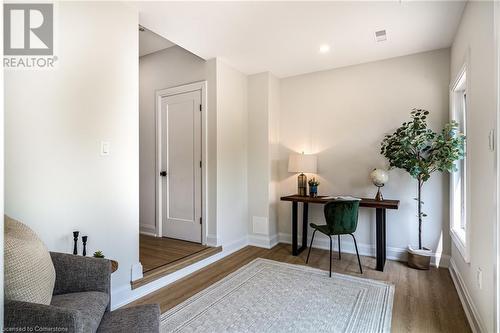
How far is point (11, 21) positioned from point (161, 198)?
265 cm

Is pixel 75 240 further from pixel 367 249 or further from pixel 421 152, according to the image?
pixel 421 152

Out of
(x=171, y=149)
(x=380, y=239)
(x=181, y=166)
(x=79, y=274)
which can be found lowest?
(x=380, y=239)

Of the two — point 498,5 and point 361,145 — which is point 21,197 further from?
point 361,145

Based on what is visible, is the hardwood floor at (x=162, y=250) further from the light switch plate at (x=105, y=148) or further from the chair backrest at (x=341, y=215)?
the chair backrest at (x=341, y=215)

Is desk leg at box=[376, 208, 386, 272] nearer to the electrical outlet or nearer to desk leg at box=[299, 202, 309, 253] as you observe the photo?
desk leg at box=[299, 202, 309, 253]

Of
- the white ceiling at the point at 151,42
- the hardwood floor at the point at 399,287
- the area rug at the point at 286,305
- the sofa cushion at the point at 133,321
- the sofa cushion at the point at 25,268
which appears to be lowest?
the hardwood floor at the point at 399,287

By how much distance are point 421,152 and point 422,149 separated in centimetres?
4

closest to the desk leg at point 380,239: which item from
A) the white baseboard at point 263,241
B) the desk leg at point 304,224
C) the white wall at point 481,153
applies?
the white wall at point 481,153

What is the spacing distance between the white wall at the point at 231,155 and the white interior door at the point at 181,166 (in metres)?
0.31

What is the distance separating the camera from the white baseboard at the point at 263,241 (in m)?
3.82

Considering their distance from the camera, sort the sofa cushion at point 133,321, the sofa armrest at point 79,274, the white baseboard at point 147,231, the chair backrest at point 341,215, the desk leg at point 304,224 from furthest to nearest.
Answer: the white baseboard at point 147,231 < the desk leg at point 304,224 < the chair backrest at point 341,215 < the sofa armrest at point 79,274 < the sofa cushion at point 133,321

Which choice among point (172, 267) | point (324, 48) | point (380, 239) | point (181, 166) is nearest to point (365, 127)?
point (324, 48)

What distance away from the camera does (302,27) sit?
8.67ft

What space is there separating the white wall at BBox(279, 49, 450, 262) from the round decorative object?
0.24m
